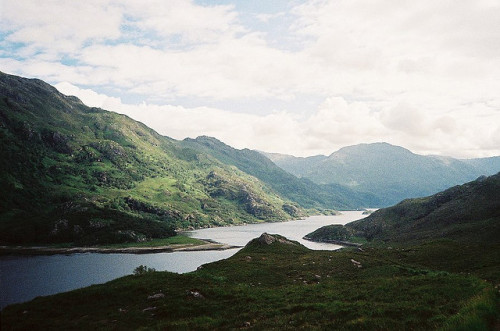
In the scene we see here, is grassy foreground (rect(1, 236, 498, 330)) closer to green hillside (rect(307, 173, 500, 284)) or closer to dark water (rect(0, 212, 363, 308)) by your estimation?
green hillside (rect(307, 173, 500, 284))

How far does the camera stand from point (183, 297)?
32875 mm

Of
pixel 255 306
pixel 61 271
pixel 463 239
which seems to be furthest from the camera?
pixel 61 271

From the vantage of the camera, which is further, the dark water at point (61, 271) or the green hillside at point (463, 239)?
the dark water at point (61, 271)

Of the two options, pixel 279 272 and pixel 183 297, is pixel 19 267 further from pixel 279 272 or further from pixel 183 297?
pixel 183 297

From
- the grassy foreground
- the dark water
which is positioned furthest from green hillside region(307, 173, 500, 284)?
the dark water

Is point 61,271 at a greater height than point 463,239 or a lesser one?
lesser

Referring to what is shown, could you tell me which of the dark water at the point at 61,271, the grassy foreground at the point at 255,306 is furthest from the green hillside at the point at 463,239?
the dark water at the point at 61,271

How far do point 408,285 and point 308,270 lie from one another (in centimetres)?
3528

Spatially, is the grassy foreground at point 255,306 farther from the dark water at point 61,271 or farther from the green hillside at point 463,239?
the dark water at point 61,271

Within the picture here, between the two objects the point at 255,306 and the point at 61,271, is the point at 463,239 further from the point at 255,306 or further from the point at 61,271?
the point at 61,271

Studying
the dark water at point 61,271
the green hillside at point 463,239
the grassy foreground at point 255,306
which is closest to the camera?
the grassy foreground at point 255,306

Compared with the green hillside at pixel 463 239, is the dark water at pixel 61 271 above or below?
below

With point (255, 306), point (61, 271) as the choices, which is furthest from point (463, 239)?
point (61, 271)

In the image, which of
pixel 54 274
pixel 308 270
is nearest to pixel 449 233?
pixel 308 270
